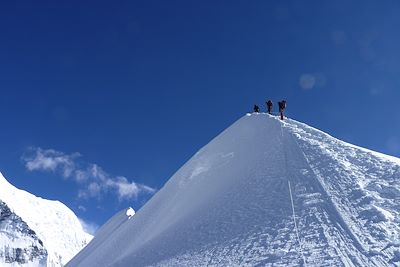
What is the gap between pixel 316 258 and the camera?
19.7 metres

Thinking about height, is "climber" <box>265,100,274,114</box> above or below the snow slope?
above

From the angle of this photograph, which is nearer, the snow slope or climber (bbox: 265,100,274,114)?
the snow slope

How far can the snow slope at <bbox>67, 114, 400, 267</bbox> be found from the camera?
68.9 ft

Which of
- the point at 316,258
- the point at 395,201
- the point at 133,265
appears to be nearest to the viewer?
the point at 316,258

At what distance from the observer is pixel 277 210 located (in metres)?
25.5

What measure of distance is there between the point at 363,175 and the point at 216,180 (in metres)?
11.9

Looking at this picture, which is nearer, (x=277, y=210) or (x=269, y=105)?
(x=277, y=210)

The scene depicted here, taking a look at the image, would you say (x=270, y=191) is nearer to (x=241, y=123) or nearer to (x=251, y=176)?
(x=251, y=176)

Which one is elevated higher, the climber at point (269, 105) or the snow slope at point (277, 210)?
the climber at point (269, 105)

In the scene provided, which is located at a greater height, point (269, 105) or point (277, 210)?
point (269, 105)

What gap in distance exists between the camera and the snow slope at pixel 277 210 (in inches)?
827

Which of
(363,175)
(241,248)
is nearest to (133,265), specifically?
(241,248)

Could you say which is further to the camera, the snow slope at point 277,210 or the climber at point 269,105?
the climber at point 269,105

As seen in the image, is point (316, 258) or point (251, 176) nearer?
point (316, 258)
